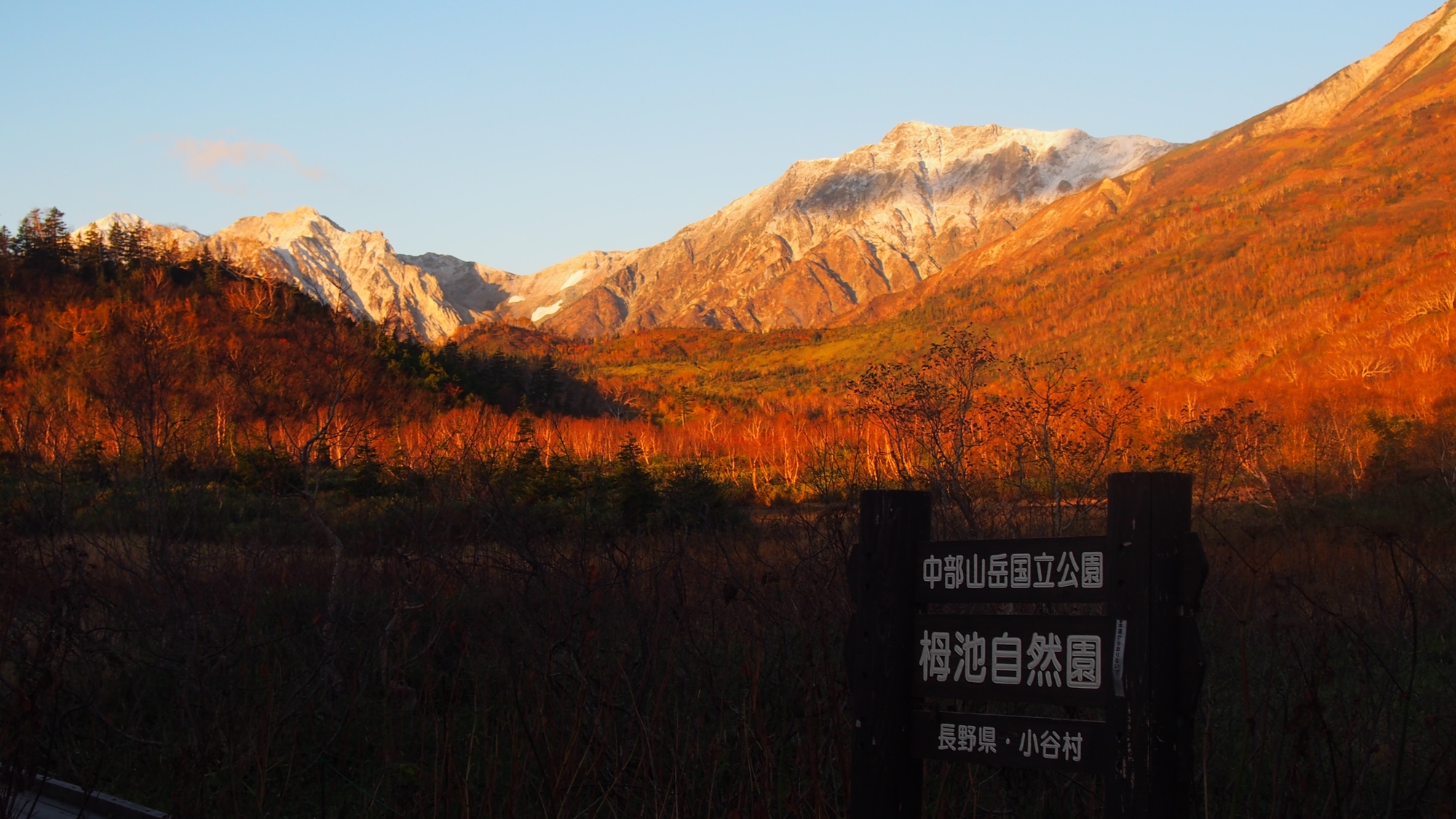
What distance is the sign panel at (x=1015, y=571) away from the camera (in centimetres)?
263

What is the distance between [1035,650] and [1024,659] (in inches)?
1.6

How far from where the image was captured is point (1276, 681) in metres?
6.29

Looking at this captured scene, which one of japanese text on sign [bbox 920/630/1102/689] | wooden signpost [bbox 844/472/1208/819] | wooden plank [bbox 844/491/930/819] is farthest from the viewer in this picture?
wooden plank [bbox 844/491/930/819]

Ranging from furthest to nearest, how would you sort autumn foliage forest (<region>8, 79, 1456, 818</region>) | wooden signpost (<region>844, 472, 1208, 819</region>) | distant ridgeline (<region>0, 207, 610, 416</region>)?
distant ridgeline (<region>0, 207, 610, 416</region>) → autumn foliage forest (<region>8, 79, 1456, 818</region>) → wooden signpost (<region>844, 472, 1208, 819</region>)

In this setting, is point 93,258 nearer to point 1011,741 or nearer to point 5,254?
point 5,254

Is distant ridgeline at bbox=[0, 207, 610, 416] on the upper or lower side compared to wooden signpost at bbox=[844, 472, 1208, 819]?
upper

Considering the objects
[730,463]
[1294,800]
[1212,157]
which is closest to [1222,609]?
[1294,800]

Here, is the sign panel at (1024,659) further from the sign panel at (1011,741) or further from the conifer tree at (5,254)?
the conifer tree at (5,254)

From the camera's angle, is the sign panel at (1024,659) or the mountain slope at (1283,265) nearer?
the sign panel at (1024,659)

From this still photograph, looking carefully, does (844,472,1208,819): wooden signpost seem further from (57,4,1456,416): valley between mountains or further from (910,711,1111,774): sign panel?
(57,4,1456,416): valley between mountains

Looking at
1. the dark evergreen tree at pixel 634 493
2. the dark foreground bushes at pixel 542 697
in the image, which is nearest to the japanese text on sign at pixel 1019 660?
the dark foreground bushes at pixel 542 697

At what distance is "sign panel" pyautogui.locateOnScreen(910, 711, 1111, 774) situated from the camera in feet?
8.43

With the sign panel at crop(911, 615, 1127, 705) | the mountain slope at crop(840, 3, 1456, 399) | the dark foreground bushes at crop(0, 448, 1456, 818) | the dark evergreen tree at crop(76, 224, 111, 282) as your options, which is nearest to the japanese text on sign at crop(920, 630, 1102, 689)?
the sign panel at crop(911, 615, 1127, 705)

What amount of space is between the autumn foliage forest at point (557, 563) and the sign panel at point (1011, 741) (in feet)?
1.44
